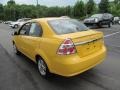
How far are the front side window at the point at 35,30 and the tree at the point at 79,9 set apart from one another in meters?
69.5

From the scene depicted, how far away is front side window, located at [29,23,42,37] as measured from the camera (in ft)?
20.3

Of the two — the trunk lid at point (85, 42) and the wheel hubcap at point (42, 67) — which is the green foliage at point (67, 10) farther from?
the trunk lid at point (85, 42)

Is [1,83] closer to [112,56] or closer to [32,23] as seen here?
[32,23]

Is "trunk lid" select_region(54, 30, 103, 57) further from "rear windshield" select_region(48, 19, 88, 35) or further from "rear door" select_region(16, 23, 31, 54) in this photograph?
"rear door" select_region(16, 23, 31, 54)

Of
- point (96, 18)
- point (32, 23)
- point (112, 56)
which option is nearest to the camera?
point (32, 23)

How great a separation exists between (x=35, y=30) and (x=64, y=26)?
3.12ft

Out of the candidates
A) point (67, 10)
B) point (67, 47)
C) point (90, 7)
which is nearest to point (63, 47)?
point (67, 47)

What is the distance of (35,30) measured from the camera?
6480 mm

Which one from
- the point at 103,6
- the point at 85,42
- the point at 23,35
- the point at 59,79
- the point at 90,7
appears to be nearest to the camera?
the point at 85,42

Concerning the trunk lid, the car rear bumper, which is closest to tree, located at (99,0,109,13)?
the trunk lid

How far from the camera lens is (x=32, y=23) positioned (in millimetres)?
6840

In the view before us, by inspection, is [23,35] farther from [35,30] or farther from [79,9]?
[79,9]

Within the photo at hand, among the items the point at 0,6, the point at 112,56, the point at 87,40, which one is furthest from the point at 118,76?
the point at 0,6

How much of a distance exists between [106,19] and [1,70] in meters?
18.4
